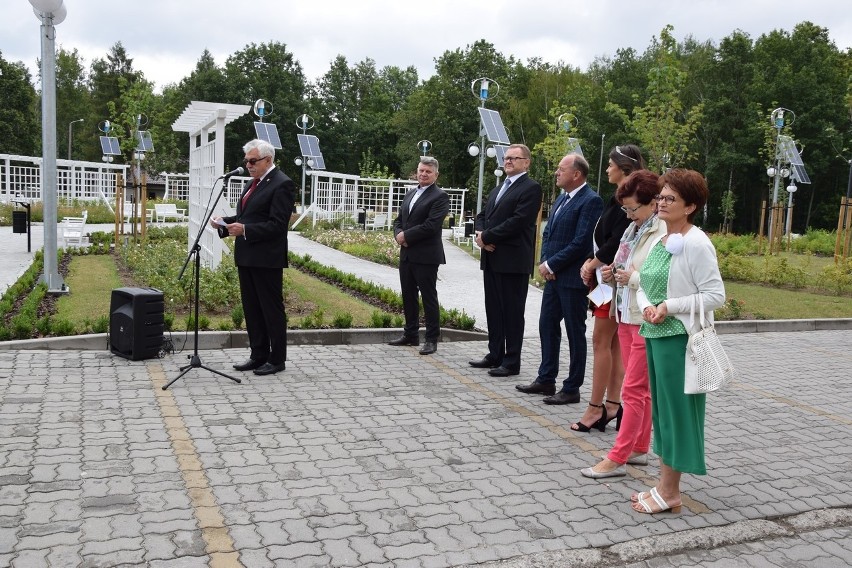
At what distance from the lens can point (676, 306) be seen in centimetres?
389

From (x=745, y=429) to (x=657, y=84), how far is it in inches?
659

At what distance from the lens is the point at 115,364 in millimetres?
7105

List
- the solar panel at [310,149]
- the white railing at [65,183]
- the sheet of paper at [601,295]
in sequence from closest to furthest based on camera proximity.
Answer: the sheet of paper at [601,295], the white railing at [65,183], the solar panel at [310,149]

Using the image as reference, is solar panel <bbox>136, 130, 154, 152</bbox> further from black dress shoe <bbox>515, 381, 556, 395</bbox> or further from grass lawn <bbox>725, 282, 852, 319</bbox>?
black dress shoe <bbox>515, 381, 556, 395</bbox>

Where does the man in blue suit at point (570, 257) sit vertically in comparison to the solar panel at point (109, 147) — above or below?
below

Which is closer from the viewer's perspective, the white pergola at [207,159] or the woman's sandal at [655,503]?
the woman's sandal at [655,503]

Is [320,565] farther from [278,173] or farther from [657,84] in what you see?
[657,84]

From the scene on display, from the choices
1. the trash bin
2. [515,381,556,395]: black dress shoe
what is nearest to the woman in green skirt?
[515,381,556,395]: black dress shoe

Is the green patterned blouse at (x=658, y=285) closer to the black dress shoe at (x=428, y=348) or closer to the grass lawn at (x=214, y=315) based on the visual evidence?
the black dress shoe at (x=428, y=348)

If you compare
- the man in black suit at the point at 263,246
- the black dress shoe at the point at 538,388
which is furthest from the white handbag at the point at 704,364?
the man in black suit at the point at 263,246

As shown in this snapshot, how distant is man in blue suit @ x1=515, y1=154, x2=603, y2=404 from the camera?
5953 mm

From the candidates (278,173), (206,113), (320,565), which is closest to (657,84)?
(206,113)

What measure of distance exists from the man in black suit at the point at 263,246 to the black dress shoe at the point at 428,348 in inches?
67.9

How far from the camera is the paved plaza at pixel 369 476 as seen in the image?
3.67 metres
